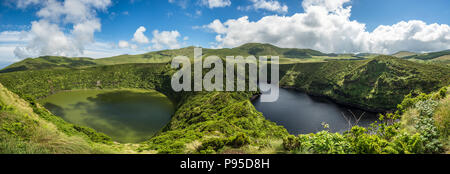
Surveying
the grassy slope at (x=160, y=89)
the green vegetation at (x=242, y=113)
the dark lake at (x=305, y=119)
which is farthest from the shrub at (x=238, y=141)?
the dark lake at (x=305, y=119)

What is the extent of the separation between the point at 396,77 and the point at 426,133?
113 meters

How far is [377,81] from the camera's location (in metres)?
89.6

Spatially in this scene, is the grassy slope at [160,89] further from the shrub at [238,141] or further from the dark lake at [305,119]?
the shrub at [238,141]

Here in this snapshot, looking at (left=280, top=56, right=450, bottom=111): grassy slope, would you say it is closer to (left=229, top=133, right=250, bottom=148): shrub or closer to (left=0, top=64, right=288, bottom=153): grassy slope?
(left=0, top=64, right=288, bottom=153): grassy slope

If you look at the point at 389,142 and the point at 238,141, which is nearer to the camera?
the point at 389,142

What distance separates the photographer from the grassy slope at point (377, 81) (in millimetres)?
76106

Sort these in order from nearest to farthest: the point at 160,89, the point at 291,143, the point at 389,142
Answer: the point at 389,142 < the point at 291,143 < the point at 160,89

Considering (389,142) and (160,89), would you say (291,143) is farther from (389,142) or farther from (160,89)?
(160,89)

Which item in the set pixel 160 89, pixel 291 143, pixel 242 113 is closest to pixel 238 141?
pixel 291 143

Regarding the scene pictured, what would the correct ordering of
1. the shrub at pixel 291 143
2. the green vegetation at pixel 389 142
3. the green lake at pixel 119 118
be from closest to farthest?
the green vegetation at pixel 389 142
the shrub at pixel 291 143
the green lake at pixel 119 118

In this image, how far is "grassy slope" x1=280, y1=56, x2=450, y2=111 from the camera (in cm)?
7611

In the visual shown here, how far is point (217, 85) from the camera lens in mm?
84125
